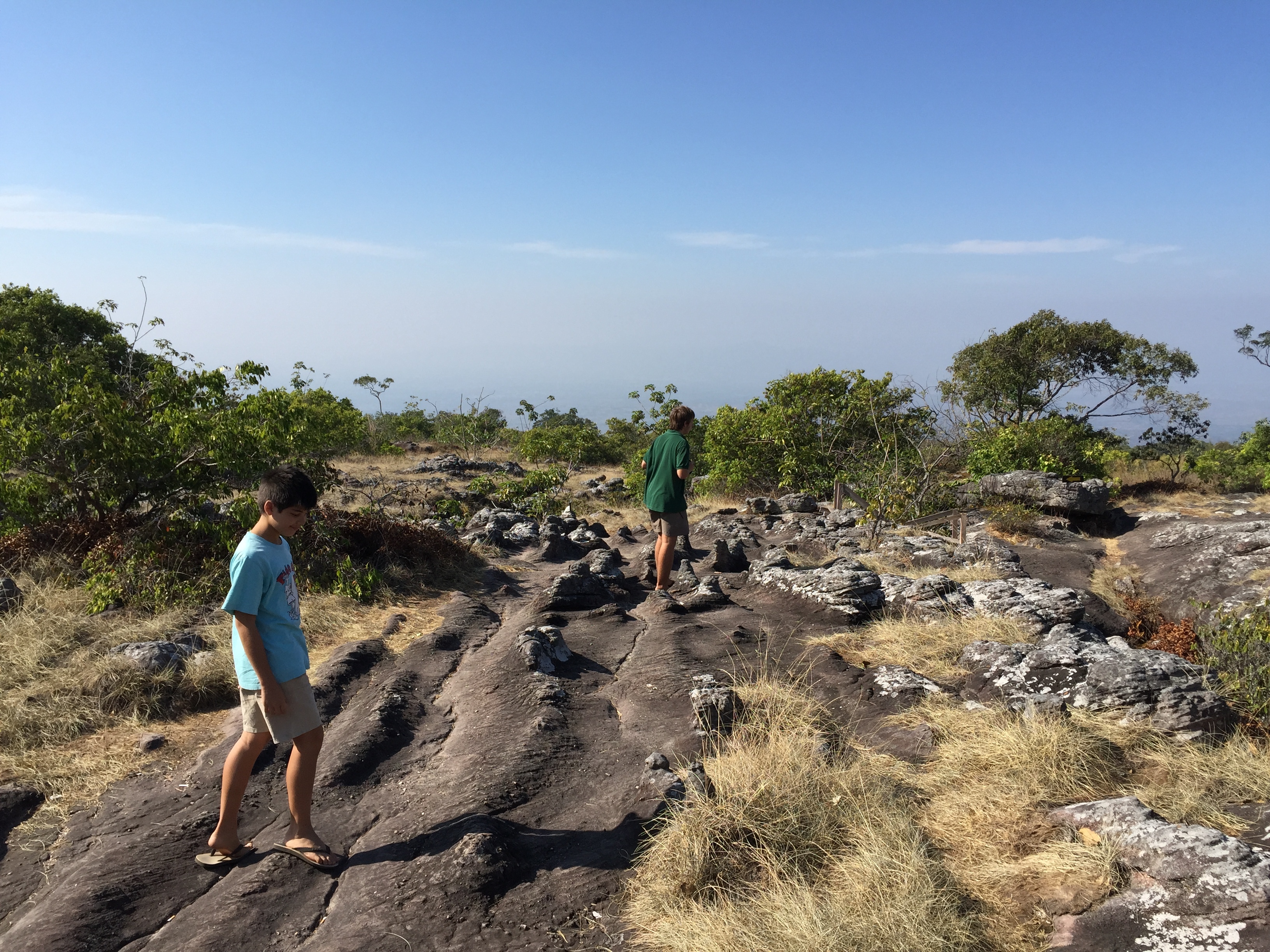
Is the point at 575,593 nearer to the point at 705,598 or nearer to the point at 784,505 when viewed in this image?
the point at 705,598

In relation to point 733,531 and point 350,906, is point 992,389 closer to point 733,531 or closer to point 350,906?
point 733,531

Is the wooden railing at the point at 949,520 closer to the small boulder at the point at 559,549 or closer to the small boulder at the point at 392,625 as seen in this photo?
the small boulder at the point at 559,549

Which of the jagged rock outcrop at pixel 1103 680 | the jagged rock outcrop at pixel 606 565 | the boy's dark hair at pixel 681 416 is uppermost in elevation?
the boy's dark hair at pixel 681 416

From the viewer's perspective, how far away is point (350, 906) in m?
3.38

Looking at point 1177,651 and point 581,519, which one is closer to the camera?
point 1177,651

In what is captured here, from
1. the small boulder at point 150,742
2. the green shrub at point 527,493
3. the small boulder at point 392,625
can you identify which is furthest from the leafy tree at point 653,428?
the small boulder at point 150,742

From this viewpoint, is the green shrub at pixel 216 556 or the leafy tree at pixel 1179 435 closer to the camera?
the green shrub at pixel 216 556

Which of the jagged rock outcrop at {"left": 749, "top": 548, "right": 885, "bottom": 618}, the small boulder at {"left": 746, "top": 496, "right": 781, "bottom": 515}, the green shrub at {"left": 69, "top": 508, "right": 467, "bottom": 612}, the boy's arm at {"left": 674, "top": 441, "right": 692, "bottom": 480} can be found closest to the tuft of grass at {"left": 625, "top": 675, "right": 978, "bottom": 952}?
the jagged rock outcrop at {"left": 749, "top": 548, "right": 885, "bottom": 618}

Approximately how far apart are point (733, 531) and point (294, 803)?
10.2m

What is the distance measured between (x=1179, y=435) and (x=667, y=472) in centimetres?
2551

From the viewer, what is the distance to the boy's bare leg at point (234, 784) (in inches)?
146

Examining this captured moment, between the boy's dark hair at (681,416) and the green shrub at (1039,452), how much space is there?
11.9 meters

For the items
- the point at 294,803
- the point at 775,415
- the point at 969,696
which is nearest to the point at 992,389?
the point at 775,415

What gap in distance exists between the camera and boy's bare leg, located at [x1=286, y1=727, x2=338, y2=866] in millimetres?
3703
